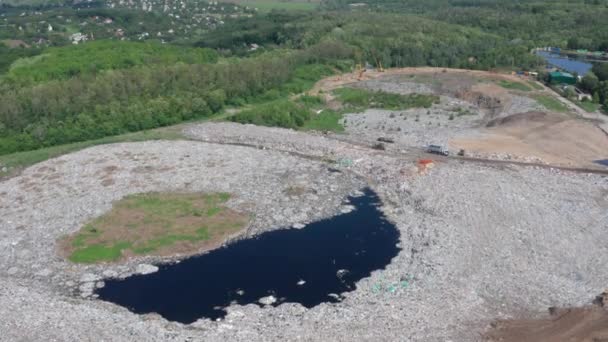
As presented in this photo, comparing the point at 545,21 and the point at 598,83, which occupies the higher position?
the point at 598,83

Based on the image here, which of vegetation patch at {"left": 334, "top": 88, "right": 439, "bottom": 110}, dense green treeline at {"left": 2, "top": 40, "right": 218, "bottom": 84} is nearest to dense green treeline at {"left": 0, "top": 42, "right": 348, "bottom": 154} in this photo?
dense green treeline at {"left": 2, "top": 40, "right": 218, "bottom": 84}

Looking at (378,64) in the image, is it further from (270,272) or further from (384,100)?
(270,272)

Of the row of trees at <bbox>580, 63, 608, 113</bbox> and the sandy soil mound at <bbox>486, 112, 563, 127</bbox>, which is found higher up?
the row of trees at <bbox>580, 63, 608, 113</bbox>

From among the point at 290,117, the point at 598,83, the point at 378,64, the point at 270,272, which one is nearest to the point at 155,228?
the point at 270,272

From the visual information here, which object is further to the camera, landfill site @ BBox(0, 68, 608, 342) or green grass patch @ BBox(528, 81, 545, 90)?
green grass patch @ BBox(528, 81, 545, 90)

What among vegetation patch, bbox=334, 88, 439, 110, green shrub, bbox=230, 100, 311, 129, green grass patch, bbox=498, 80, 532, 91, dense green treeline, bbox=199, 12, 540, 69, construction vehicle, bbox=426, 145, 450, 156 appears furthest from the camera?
dense green treeline, bbox=199, 12, 540, 69

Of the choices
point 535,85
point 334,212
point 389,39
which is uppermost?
point 389,39

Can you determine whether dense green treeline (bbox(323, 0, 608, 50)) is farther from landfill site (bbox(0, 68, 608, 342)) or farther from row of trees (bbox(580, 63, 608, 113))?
landfill site (bbox(0, 68, 608, 342))

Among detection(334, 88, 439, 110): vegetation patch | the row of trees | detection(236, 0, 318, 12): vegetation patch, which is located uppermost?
the row of trees
